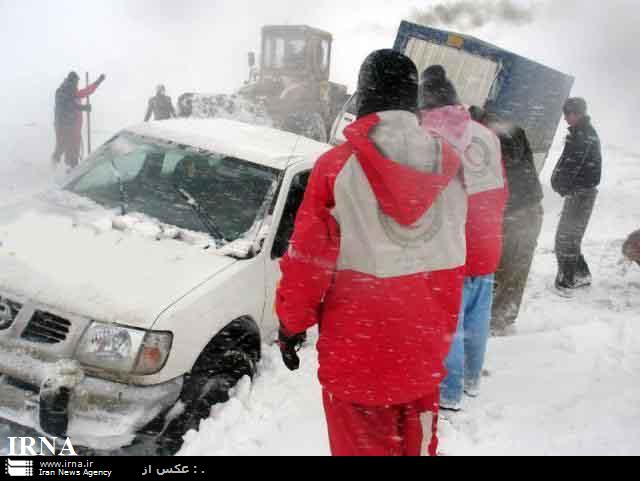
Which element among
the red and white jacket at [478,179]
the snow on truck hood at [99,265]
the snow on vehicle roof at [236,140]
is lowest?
the snow on truck hood at [99,265]

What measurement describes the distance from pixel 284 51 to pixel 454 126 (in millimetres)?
15060

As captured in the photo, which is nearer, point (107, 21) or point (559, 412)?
point (559, 412)

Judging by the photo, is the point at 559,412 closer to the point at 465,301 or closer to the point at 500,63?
the point at 465,301

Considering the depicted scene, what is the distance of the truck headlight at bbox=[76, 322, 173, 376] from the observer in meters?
2.76

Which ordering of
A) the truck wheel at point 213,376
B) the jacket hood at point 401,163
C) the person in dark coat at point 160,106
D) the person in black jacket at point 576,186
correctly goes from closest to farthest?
1. the jacket hood at point 401,163
2. the truck wheel at point 213,376
3. the person in black jacket at point 576,186
4. the person in dark coat at point 160,106

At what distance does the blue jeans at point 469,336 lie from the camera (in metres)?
3.26

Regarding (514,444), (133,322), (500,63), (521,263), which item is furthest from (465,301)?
(500,63)

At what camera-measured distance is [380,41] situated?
43594 millimetres

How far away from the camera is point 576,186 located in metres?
5.95

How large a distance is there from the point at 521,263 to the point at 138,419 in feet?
9.70

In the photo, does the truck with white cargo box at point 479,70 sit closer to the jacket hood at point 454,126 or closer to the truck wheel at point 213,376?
the jacket hood at point 454,126

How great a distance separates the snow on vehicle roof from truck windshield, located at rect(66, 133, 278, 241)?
6cm

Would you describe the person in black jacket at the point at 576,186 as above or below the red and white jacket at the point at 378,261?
below

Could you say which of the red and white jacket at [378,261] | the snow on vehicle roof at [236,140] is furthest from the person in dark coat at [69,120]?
Result: the red and white jacket at [378,261]
